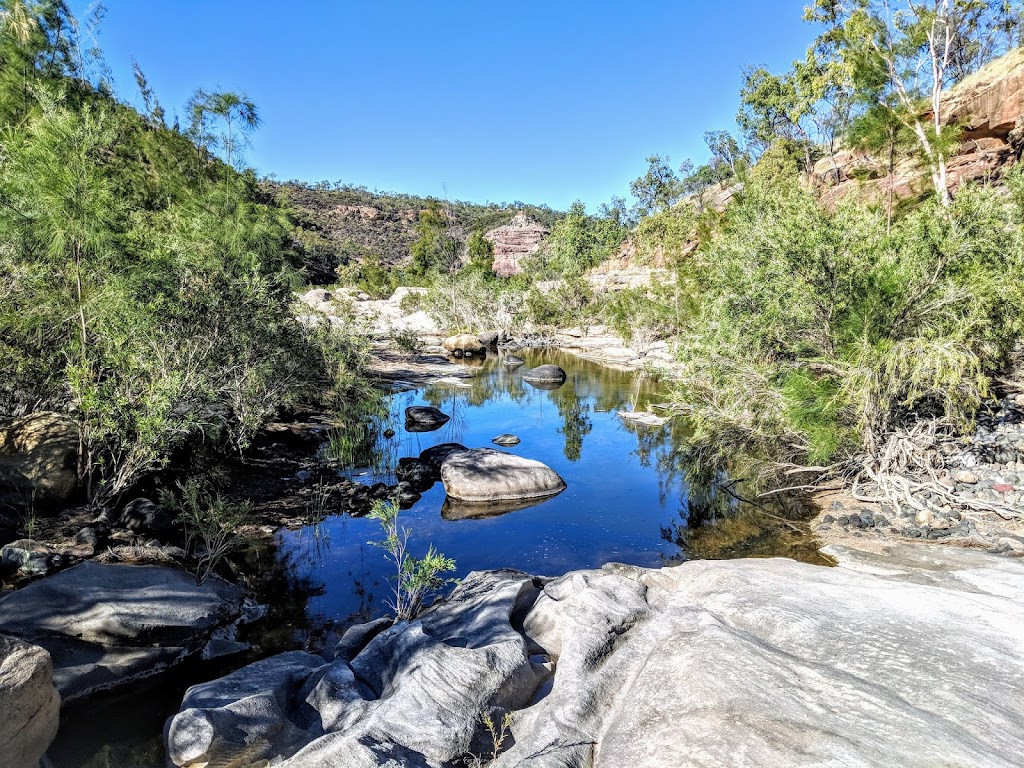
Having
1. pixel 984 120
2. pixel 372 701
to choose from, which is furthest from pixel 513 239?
pixel 372 701

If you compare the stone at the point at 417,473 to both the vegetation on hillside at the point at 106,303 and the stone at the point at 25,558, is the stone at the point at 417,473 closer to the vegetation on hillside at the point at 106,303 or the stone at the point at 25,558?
the vegetation on hillside at the point at 106,303

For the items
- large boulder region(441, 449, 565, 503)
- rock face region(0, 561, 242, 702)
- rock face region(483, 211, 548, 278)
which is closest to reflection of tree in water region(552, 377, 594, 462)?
large boulder region(441, 449, 565, 503)

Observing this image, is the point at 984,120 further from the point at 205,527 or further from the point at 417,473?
the point at 205,527

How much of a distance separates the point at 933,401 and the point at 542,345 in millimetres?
29163

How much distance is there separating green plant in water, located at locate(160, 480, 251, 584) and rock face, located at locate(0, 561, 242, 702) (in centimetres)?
58

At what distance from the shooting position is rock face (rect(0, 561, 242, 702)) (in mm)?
4934

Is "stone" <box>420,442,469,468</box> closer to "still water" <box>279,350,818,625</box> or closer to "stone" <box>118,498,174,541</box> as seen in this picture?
"still water" <box>279,350,818,625</box>

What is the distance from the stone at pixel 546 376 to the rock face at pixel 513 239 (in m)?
74.6

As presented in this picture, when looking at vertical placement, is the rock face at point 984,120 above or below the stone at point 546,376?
above

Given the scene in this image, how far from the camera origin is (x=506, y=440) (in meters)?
14.7

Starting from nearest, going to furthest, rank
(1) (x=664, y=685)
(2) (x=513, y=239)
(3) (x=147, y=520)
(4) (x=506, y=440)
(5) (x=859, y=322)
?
(1) (x=664, y=685)
(3) (x=147, y=520)
(5) (x=859, y=322)
(4) (x=506, y=440)
(2) (x=513, y=239)

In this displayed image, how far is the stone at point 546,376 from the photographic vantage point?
2355cm

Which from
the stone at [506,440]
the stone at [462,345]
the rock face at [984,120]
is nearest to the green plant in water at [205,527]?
the stone at [506,440]

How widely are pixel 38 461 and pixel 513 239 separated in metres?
100
